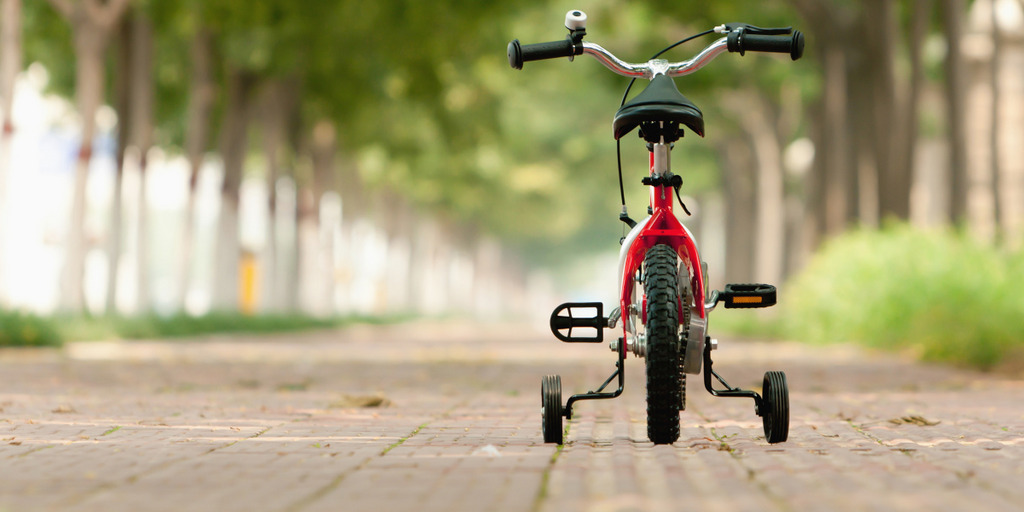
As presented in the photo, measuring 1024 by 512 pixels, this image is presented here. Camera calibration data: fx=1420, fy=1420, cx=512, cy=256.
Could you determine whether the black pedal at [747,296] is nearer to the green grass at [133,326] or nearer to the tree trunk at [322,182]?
the green grass at [133,326]

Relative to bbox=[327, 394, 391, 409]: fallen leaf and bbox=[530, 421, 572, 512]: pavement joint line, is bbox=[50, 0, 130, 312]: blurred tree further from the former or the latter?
bbox=[530, 421, 572, 512]: pavement joint line

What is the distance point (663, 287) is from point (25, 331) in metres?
13.2

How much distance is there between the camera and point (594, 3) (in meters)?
28.5

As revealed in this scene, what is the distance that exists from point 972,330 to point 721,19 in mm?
8741

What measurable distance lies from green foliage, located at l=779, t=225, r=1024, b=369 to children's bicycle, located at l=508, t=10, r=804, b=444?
7795 mm

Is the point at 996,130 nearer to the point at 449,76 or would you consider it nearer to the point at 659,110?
the point at 449,76

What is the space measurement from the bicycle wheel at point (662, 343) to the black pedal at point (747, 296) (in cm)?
42

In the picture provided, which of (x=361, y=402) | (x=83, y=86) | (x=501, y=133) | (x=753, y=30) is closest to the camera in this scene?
A: (x=753, y=30)

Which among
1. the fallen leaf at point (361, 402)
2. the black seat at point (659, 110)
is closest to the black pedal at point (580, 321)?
the black seat at point (659, 110)

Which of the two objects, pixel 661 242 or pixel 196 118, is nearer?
pixel 661 242

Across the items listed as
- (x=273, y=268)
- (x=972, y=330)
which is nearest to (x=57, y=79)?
(x=273, y=268)

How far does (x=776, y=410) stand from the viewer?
6.23m

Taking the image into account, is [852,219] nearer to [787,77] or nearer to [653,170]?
[787,77]

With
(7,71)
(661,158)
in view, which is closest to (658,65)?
(661,158)
